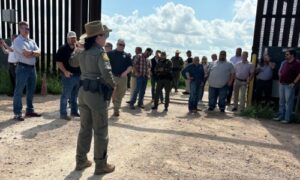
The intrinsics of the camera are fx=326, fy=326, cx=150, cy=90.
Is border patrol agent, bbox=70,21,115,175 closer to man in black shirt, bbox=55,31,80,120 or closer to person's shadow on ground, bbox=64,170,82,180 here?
person's shadow on ground, bbox=64,170,82,180

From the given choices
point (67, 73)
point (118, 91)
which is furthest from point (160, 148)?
point (118, 91)

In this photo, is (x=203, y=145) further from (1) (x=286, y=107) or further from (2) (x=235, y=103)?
(2) (x=235, y=103)

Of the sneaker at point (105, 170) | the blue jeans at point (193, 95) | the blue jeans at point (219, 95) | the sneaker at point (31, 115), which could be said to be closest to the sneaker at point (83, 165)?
the sneaker at point (105, 170)

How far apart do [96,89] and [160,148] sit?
1.89 m

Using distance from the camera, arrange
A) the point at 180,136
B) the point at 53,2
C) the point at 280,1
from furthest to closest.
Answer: the point at 53,2 < the point at 280,1 < the point at 180,136

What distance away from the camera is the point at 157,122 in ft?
24.8

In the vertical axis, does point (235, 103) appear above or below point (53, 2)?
below

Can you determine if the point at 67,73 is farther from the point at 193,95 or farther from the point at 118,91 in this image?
the point at 193,95

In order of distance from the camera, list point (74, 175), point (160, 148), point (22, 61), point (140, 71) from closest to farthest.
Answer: point (74, 175), point (160, 148), point (22, 61), point (140, 71)

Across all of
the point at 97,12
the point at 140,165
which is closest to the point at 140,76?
the point at 97,12

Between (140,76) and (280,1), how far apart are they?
4.53 meters

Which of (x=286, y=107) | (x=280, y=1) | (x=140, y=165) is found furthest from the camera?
(x=280, y=1)

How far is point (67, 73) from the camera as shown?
6.74 m

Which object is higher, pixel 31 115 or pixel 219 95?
pixel 219 95
